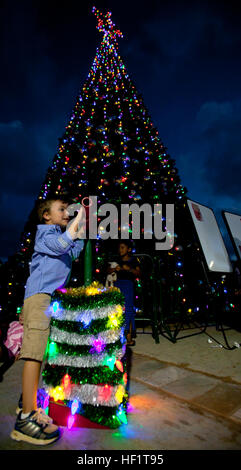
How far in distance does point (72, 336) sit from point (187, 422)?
98 cm

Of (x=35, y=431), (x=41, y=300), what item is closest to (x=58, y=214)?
(x=41, y=300)

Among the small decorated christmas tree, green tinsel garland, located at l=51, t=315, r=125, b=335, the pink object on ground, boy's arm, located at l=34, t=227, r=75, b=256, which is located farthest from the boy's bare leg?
the pink object on ground

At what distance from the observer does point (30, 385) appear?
1513mm

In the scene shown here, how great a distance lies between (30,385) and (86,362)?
375mm

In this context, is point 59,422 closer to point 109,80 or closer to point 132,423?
point 132,423

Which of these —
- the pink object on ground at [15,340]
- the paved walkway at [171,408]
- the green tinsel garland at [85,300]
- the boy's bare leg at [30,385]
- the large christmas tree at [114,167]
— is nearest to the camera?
the paved walkway at [171,408]

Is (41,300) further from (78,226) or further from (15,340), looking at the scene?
(15,340)

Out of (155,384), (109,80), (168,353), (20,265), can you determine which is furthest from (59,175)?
(155,384)

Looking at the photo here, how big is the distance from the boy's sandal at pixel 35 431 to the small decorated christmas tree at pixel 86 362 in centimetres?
16

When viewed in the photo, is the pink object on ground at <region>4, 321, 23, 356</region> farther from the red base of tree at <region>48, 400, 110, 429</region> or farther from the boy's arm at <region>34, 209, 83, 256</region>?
the boy's arm at <region>34, 209, 83, 256</region>

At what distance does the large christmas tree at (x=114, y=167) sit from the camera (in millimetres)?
6637

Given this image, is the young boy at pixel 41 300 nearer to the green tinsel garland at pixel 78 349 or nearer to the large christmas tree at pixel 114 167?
the green tinsel garland at pixel 78 349

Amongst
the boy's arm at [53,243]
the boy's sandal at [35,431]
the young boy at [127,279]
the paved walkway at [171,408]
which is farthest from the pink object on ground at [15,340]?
the young boy at [127,279]

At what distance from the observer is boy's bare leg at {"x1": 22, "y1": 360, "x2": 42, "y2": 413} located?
1503 millimetres
